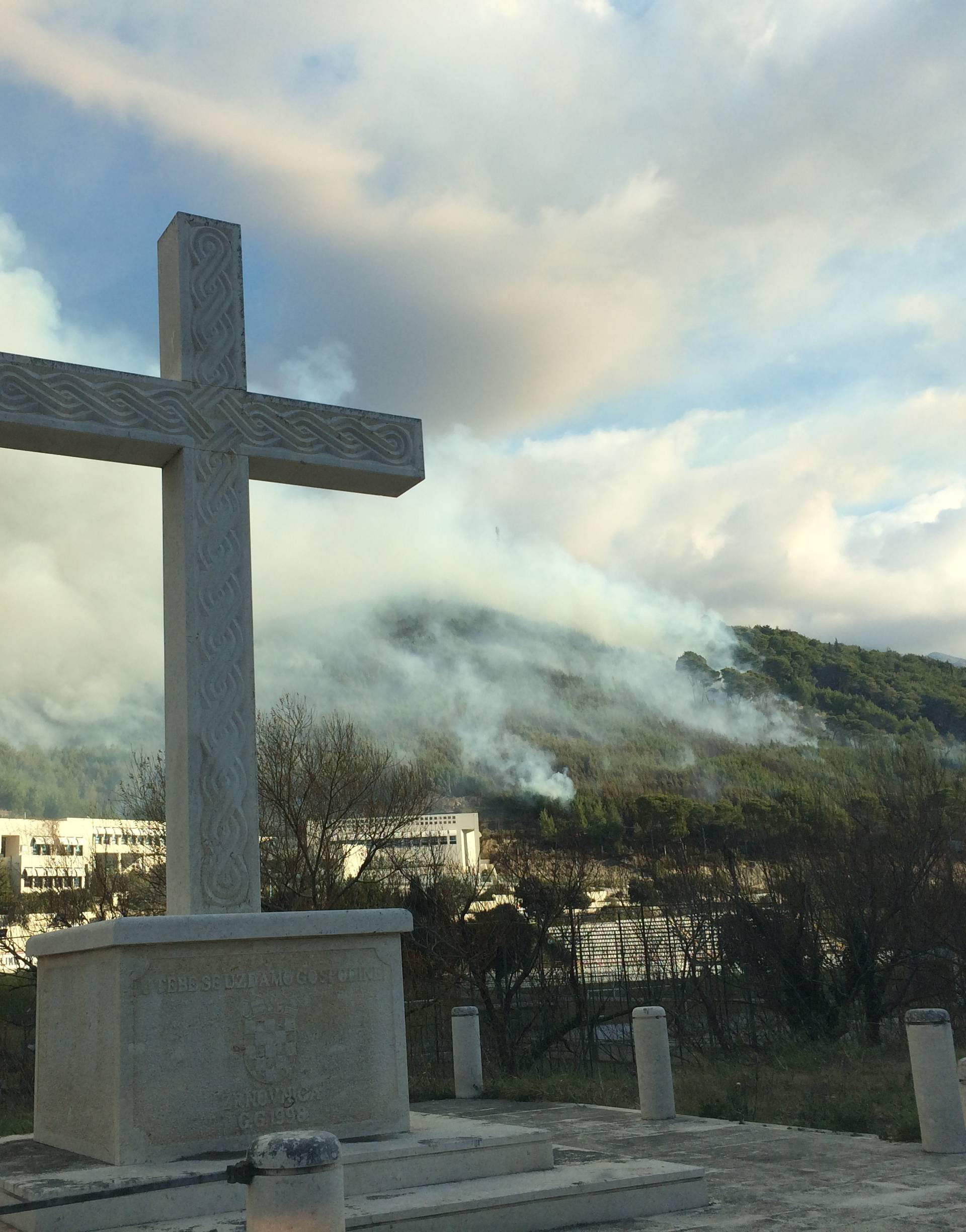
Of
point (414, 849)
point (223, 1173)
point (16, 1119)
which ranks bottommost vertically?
point (16, 1119)

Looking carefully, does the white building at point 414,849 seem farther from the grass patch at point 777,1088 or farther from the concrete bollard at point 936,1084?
the concrete bollard at point 936,1084

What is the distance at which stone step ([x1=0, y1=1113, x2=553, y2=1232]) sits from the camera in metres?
4.79

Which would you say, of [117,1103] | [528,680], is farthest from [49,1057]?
[528,680]

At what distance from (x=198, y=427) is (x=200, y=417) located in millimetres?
75

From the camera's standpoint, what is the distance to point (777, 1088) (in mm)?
11289

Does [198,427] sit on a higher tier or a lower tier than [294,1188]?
higher

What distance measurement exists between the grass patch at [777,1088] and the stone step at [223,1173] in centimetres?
340

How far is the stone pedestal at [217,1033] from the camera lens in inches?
214

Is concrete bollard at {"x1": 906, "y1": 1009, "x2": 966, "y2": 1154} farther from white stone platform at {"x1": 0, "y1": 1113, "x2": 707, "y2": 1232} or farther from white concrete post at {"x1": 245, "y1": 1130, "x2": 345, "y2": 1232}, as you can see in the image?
white concrete post at {"x1": 245, "y1": 1130, "x2": 345, "y2": 1232}

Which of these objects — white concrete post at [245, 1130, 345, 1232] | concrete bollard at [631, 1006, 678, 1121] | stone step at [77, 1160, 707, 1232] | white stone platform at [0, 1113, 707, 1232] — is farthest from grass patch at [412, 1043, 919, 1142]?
white concrete post at [245, 1130, 345, 1232]

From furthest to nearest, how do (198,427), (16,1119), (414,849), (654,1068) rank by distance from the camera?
(414,849) → (16,1119) → (654,1068) → (198,427)

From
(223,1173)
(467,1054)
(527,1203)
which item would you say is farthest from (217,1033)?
(467,1054)

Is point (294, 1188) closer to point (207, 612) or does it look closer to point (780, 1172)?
point (207, 612)

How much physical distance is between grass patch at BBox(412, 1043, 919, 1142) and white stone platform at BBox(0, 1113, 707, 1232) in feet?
10.1
